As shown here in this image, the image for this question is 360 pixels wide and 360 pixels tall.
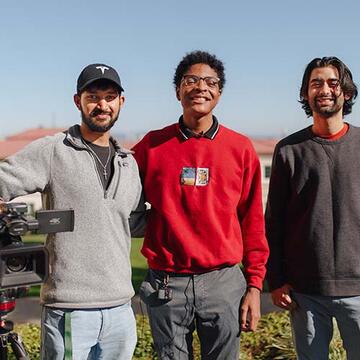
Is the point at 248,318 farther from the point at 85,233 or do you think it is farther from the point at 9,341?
the point at 9,341

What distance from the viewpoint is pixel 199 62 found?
10.1 ft

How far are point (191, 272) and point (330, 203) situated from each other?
862mm

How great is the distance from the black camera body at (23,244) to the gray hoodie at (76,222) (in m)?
0.27

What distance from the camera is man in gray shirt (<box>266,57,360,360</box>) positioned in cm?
305

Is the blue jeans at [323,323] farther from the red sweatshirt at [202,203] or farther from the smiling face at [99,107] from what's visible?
the smiling face at [99,107]

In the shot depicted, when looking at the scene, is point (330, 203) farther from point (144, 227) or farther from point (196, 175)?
point (144, 227)

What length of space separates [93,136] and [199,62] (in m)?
0.74

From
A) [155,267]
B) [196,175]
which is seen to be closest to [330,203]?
[196,175]

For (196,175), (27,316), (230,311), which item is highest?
(196,175)

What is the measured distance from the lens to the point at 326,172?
306cm

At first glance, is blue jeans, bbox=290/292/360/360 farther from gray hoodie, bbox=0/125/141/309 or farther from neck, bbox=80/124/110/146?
neck, bbox=80/124/110/146

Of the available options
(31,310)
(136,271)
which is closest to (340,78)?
(31,310)

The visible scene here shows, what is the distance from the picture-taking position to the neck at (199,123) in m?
3.02

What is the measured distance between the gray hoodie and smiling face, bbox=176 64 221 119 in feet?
2.11
